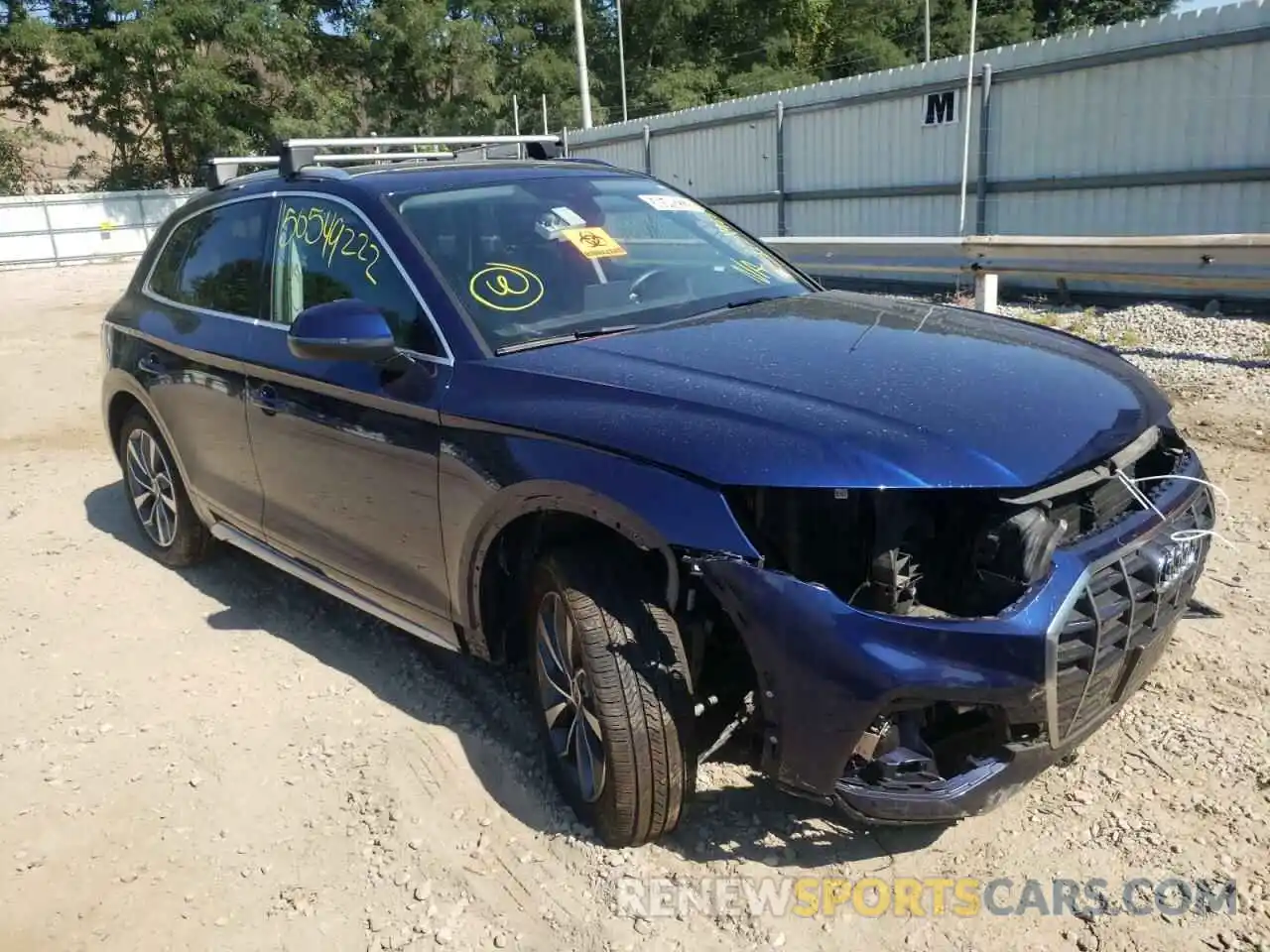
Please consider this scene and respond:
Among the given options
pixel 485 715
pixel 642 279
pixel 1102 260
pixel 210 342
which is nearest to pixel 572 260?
pixel 642 279

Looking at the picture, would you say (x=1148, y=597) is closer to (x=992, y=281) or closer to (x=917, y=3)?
(x=992, y=281)

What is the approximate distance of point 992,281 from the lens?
884 cm

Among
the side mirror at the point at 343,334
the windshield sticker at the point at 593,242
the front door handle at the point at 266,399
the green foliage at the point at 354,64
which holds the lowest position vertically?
the front door handle at the point at 266,399

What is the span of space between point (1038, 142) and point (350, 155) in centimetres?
960

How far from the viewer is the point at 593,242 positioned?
364cm

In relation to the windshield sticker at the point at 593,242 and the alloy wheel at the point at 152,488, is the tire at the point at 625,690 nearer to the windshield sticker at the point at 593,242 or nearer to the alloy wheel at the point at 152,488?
the windshield sticker at the point at 593,242

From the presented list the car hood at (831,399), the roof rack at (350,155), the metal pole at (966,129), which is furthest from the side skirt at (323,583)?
the metal pole at (966,129)

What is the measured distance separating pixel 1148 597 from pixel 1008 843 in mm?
788

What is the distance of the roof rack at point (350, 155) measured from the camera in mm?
4119

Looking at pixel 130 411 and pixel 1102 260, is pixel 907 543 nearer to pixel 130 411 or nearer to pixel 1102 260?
pixel 130 411

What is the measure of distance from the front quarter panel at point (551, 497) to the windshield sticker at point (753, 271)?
143 centimetres

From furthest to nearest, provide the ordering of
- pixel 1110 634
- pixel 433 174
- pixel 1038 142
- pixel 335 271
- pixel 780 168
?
pixel 780 168 < pixel 1038 142 < pixel 433 174 < pixel 335 271 < pixel 1110 634

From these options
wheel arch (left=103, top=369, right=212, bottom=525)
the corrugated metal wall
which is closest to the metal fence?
the corrugated metal wall

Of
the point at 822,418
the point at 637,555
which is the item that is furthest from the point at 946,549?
the point at 637,555
